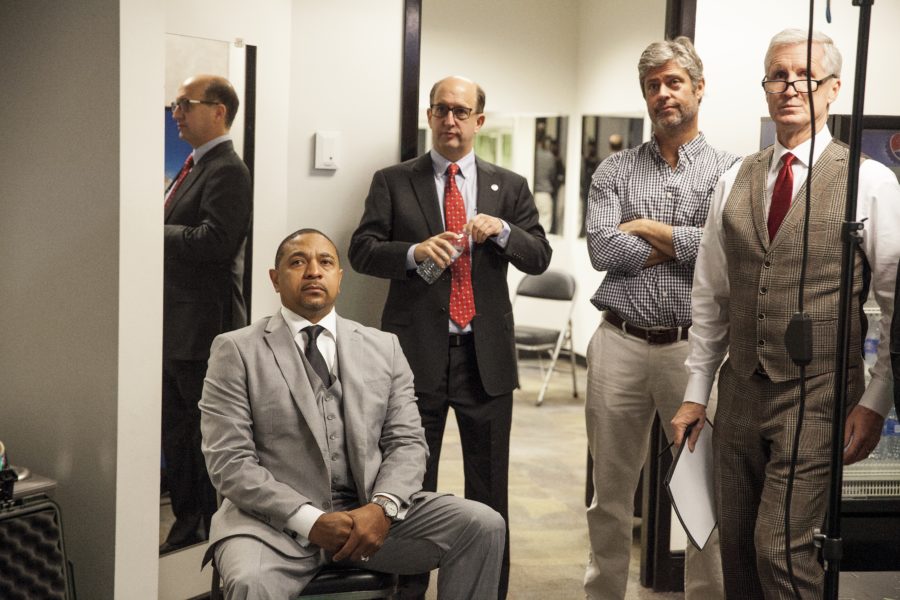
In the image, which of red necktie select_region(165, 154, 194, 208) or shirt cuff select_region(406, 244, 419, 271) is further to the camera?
shirt cuff select_region(406, 244, 419, 271)

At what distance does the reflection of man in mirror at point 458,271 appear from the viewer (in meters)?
3.11

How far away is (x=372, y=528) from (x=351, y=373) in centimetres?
41

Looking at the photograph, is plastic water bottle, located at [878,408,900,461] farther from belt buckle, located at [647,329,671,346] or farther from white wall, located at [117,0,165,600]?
white wall, located at [117,0,165,600]

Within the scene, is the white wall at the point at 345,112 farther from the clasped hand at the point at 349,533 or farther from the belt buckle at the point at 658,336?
the clasped hand at the point at 349,533

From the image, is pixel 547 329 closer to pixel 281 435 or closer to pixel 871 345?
pixel 871 345

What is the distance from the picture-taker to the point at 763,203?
90.9 inches

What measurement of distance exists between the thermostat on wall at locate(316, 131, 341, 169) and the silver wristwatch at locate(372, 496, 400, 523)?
4.45 feet

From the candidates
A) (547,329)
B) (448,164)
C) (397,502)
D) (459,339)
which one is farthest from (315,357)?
(547,329)

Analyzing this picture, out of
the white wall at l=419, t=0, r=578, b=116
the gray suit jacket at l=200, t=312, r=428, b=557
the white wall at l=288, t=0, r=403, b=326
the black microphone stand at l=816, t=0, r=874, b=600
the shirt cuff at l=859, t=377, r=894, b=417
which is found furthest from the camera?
the white wall at l=419, t=0, r=578, b=116

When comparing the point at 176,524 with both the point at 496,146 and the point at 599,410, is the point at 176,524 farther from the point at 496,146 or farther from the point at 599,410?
the point at 496,146

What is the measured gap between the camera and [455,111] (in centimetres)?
315

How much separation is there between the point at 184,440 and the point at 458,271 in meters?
0.99

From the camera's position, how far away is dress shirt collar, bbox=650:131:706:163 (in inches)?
119

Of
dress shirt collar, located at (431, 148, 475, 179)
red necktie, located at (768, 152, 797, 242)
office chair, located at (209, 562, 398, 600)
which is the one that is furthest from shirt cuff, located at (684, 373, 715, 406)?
dress shirt collar, located at (431, 148, 475, 179)
